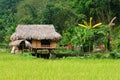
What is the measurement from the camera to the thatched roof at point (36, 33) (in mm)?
26781

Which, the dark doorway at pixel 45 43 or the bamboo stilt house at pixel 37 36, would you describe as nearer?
Result: the bamboo stilt house at pixel 37 36

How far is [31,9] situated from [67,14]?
5.07m

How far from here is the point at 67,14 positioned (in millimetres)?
33562

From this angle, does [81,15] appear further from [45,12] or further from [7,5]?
[7,5]

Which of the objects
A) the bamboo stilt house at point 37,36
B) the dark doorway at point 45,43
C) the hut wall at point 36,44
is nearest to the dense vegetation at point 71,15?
the bamboo stilt house at point 37,36

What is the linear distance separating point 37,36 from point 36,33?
0.38 metres

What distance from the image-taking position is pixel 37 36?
88.3 ft

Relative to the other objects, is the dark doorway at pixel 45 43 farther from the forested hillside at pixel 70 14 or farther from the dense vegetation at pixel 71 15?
the forested hillside at pixel 70 14

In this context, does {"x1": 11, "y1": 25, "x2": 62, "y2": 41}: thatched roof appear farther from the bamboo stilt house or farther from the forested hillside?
the forested hillside

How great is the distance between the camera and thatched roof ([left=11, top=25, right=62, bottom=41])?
87.9 feet

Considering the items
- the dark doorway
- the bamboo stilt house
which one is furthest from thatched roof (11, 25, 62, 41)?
the dark doorway

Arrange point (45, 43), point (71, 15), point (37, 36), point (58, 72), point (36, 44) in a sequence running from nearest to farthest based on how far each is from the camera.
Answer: point (58, 72) → point (37, 36) → point (36, 44) → point (45, 43) → point (71, 15)

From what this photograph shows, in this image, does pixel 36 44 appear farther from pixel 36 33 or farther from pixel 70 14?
pixel 70 14

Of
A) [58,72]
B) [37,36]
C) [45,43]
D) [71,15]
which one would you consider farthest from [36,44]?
[58,72]
